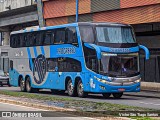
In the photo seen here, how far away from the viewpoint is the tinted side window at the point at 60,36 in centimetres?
2730

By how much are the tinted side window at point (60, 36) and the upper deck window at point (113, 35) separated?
287 centimetres

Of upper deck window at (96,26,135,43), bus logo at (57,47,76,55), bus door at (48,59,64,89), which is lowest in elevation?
bus door at (48,59,64,89)

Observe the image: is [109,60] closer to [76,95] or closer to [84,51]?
[84,51]

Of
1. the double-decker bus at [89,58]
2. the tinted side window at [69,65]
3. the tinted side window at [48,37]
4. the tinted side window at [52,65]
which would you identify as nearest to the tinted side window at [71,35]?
the double-decker bus at [89,58]

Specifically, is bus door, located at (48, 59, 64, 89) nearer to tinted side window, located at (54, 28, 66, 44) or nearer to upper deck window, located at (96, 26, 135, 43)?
tinted side window, located at (54, 28, 66, 44)

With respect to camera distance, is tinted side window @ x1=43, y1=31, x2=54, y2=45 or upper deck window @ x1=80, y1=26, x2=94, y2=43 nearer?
upper deck window @ x1=80, y1=26, x2=94, y2=43

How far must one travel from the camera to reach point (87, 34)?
83.3 feet

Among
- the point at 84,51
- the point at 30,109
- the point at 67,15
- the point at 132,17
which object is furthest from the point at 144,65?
the point at 30,109

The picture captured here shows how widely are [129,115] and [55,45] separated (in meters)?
14.3

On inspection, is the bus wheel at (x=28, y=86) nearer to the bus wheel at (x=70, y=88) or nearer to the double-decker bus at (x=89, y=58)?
the double-decker bus at (x=89, y=58)

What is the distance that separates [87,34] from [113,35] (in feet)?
4.69

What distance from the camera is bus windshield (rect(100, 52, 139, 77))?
80.3ft

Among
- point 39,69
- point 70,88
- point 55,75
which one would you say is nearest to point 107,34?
point 70,88

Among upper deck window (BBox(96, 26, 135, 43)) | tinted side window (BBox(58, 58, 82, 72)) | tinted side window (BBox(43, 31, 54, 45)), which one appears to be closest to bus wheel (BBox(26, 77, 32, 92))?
tinted side window (BBox(43, 31, 54, 45))
